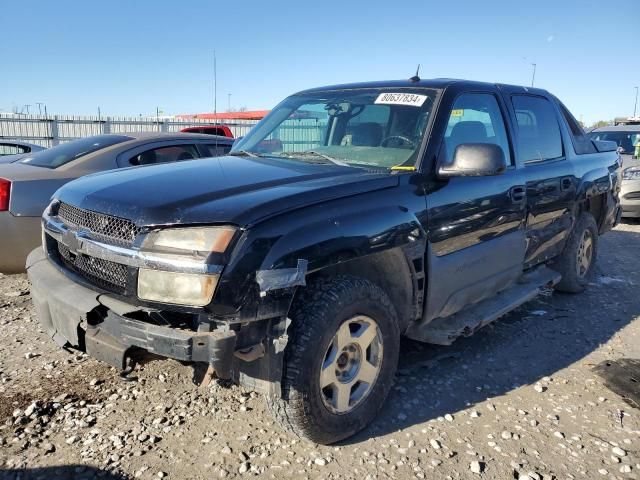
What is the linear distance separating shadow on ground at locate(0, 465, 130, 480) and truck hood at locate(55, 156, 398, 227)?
1.23 meters

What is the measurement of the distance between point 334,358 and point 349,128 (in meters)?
1.71

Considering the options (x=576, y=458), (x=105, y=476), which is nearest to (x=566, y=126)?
(x=576, y=458)

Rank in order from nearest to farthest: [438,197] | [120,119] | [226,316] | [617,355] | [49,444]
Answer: [226,316] → [49,444] → [438,197] → [617,355] → [120,119]

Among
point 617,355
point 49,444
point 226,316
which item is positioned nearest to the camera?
point 226,316

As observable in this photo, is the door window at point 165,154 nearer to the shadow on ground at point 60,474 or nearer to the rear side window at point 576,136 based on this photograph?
the shadow on ground at point 60,474

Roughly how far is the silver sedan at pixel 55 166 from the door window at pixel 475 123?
3272mm

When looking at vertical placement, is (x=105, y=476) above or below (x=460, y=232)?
below

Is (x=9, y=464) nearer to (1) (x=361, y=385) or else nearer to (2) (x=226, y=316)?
(2) (x=226, y=316)

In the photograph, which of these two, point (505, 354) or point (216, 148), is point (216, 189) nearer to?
point (505, 354)

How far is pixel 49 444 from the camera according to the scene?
8.98 ft

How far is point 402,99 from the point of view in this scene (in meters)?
3.54

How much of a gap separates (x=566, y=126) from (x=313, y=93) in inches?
98.3

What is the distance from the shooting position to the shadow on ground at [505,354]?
3258 mm

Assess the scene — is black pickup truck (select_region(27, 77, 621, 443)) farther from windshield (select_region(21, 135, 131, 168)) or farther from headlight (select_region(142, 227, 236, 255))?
windshield (select_region(21, 135, 131, 168))
